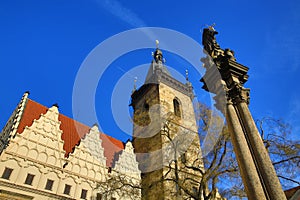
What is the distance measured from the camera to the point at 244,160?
485 cm

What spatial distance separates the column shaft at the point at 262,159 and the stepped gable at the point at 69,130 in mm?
14749

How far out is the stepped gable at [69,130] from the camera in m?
16.8

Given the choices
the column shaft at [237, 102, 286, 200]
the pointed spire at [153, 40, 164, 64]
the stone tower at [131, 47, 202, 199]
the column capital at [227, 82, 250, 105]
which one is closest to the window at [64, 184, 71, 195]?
the stone tower at [131, 47, 202, 199]

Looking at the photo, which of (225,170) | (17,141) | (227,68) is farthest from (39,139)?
(227,68)

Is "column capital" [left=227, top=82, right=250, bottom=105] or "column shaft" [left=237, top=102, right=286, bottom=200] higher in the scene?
"column capital" [left=227, top=82, right=250, bottom=105]

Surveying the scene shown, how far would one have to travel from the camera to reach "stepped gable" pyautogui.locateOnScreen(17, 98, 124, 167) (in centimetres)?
1681

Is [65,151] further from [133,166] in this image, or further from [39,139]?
[133,166]

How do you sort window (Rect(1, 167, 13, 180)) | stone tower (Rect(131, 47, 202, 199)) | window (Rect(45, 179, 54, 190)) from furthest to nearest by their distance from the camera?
stone tower (Rect(131, 47, 202, 199)) < window (Rect(45, 179, 54, 190)) < window (Rect(1, 167, 13, 180))

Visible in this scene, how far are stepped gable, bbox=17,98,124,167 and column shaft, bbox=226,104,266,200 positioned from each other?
14.5 meters

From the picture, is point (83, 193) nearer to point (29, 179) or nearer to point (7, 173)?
point (29, 179)

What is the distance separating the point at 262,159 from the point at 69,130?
59.2 ft

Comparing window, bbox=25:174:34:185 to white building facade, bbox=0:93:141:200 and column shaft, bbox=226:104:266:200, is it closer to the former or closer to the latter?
white building facade, bbox=0:93:141:200

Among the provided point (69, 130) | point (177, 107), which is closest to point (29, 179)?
point (69, 130)

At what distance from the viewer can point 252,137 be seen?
205 inches
